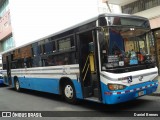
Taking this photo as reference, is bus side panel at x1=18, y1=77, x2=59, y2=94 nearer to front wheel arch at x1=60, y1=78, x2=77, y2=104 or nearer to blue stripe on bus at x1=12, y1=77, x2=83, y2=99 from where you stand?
blue stripe on bus at x1=12, y1=77, x2=83, y2=99

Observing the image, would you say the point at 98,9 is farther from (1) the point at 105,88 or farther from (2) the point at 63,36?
(1) the point at 105,88

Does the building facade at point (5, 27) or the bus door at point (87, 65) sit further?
the building facade at point (5, 27)

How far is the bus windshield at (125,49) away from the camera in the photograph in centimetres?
745

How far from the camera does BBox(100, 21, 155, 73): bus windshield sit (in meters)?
7.45

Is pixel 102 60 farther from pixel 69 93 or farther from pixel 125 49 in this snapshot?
pixel 69 93

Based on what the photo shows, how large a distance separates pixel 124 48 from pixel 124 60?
1.25ft

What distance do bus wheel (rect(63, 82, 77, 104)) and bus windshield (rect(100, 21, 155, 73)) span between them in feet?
7.89

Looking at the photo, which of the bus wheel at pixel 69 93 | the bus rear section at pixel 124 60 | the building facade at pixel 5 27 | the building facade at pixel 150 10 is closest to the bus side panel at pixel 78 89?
the bus wheel at pixel 69 93

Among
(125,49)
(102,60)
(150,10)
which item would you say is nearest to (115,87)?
Result: (102,60)

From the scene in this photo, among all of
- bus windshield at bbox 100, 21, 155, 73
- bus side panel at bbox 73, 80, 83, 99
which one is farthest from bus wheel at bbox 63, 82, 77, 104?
bus windshield at bbox 100, 21, 155, 73

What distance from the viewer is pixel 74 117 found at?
7.76 m

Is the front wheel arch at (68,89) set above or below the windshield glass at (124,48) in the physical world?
below

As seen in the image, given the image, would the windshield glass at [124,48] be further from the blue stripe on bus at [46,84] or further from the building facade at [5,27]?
the building facade at [5,27]

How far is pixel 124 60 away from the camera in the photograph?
7660 mm
